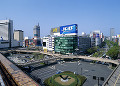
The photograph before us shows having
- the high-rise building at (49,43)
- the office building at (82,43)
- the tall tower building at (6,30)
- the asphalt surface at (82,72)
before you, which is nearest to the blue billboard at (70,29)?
the office building at (82,43)

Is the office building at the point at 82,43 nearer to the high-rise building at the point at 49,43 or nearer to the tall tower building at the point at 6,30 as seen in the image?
the high-rise building at the point at 49,43

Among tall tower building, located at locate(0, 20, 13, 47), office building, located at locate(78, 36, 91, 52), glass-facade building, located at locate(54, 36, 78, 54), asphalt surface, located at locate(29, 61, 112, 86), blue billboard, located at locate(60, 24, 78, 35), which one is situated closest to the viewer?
asphalt surface, located at locate(29, 61, 112, 86)

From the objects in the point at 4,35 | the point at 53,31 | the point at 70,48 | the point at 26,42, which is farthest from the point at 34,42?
the point at 70,48

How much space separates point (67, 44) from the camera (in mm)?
83750

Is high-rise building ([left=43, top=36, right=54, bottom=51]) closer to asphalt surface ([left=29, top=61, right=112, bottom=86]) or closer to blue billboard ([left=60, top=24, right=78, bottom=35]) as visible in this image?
blue billboard ([left=60, top=24, right=78, bottom=35])

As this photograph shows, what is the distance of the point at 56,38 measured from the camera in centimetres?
9144

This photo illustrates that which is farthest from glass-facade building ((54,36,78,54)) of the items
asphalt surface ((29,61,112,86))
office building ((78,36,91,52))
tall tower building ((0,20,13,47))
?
tall tower building ((0,20,13,47))

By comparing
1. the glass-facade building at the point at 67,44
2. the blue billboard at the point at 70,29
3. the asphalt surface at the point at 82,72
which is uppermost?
the blue billboard at the point at 70,29

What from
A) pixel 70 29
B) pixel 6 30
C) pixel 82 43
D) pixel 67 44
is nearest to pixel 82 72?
pixel 67 44

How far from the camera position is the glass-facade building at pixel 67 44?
83375 millimetres

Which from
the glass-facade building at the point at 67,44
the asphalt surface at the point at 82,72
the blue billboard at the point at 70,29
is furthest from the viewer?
the blue billboard at the point at 70,29

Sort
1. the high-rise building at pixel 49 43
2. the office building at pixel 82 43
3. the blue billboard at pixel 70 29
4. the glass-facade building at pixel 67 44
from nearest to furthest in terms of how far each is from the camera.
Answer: the glass-facade building at pixel 67 44
the blue billboard at pixel 70 29
the office building at pixel 82 43
the high-rise building at pixel 49 43

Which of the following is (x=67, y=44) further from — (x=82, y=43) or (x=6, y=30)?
(x=6, y=30)

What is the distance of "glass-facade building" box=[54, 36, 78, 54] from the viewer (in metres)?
83.4
